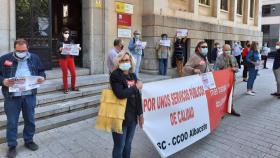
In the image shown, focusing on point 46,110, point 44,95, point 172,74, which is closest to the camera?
point 46,110

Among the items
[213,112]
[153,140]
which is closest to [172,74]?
[213,112]

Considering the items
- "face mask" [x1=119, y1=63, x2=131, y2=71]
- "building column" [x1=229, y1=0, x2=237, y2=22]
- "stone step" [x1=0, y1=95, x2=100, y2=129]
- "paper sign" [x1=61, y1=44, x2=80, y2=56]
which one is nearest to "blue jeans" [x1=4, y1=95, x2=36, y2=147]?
"stone step" [x1=0, y1=95, x2=100, y2=129]

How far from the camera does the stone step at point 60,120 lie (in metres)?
5.50

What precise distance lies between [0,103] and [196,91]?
4047 millimetres

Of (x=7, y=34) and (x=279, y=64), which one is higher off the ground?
(x=7, y=34)

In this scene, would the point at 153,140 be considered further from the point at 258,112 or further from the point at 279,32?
the point at 279,32

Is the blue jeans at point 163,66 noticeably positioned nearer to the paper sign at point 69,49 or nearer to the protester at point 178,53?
the protester at point 178,53

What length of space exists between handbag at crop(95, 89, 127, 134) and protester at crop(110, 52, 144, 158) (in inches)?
3.5

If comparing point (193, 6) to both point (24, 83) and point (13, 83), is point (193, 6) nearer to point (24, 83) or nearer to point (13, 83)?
point (24, 83)

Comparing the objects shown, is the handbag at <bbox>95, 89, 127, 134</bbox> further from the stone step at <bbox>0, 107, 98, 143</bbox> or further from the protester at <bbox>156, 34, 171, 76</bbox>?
the protester at <bbox>156, 34, 171, 76</bbox>

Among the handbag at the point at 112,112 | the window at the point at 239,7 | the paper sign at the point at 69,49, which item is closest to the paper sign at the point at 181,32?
the paper sign at the point at 69,49

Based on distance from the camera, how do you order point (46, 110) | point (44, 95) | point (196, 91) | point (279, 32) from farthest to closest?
point (279, 32) → point (44, 95) → point (46, 110) → point (196, 91)

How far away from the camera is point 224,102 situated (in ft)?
21.4

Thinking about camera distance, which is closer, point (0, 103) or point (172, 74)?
point (0, 103)
